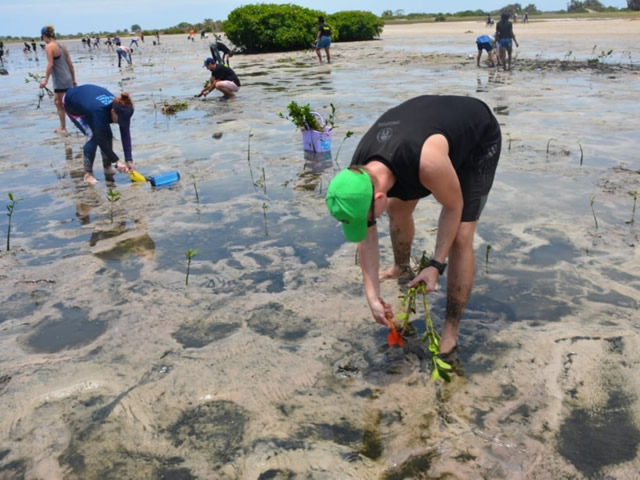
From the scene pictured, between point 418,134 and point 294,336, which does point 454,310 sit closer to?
point 294,336

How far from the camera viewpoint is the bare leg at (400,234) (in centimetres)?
380

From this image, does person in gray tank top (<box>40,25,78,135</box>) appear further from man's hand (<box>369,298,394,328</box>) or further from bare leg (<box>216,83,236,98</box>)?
man's hand (<box>369,298,394,328</box>)

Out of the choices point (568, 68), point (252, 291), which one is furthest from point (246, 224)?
point (568, 68)

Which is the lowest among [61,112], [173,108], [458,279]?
[458,279]

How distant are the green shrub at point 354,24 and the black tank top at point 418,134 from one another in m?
35.2

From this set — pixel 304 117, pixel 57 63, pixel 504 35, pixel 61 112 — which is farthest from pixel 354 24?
pixel 304 117

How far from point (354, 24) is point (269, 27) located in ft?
31.5

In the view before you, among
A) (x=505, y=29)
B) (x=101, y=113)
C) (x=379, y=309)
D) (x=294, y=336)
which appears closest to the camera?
(x=379, y=309)

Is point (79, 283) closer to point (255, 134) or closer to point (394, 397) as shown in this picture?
point (394, 397)

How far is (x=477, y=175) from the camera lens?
298cm

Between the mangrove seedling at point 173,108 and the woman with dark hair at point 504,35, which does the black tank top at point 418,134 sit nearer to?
the mangrove seedling at point 173,108

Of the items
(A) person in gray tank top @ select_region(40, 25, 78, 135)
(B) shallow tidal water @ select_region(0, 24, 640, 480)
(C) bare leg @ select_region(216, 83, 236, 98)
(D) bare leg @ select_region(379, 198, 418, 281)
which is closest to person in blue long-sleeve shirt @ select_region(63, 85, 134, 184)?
(B) shallow tidal water @ select_region(0, 24, 640, 480)

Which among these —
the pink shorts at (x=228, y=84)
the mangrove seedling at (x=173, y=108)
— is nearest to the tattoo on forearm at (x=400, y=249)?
the mangrove seedling at (x=173, y=108)

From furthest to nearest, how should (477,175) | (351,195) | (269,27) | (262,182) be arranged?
(269,27), (262,182), (477,175), (351,195)
